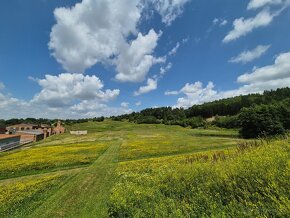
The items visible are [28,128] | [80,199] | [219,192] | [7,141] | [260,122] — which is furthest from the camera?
[28,128]

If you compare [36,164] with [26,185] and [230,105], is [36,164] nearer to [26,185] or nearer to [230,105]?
[26,185]

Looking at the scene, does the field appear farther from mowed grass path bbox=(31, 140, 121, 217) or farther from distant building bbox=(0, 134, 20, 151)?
distant building bbox=(0, 134, 20, 151)

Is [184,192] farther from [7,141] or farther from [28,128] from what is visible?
[28,128]

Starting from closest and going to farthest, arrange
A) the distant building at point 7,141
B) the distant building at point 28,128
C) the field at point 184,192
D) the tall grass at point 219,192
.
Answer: the tall grass at point 219,192, the field at point 184,192, the distant building at point 7,141, the distant building at point 28,128

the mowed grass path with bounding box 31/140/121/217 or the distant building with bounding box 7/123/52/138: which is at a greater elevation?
the distant building with bounding box 7/123/52/138

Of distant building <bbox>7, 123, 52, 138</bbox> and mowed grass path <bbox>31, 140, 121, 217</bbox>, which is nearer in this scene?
mowed grass path <bbox>31, 140, 121, 217</bbox>

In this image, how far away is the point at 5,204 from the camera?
13.6 metres

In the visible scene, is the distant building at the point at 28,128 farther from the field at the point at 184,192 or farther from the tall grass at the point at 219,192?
the tall grass at the point at 219,192

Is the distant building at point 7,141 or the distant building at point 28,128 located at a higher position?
the distant building at point 28,128

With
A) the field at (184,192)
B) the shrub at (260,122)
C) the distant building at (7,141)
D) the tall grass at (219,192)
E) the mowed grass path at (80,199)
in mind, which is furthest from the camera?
the shrub at (260,122)

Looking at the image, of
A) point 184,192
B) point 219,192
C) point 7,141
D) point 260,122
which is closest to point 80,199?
point 184,192

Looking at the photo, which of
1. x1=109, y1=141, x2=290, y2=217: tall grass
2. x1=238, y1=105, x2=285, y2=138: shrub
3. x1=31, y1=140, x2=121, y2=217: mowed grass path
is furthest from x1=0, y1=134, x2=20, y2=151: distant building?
x1=238, y1=105, x2=285, y2=138: shrub

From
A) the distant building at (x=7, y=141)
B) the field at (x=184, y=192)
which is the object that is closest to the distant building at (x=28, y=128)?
the distant building at (x=7, y=141)

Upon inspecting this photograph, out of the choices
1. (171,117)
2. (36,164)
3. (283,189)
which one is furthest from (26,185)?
(171,117)
